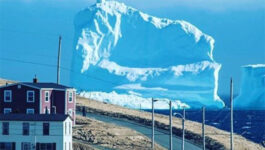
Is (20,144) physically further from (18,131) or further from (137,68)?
(137,68)

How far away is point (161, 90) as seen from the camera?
150 metres

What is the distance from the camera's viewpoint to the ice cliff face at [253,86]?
426ft

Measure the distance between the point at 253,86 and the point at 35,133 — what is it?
277 ft

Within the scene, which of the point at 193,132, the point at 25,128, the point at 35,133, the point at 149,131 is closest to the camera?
the point at 35,133

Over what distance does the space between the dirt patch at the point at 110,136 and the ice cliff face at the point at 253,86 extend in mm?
72286

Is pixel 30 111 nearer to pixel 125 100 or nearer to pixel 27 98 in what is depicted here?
pixel 27 98

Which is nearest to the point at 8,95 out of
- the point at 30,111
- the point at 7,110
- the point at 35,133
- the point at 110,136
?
the point at 7,110

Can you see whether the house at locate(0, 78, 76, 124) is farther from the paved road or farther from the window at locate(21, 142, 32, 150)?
the paved road

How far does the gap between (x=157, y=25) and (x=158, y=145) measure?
98.7 meters

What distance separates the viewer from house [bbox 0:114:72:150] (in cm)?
4884

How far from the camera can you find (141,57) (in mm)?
158750

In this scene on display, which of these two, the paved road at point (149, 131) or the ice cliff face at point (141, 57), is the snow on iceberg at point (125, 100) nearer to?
the ice cliff face at point (141, 57)

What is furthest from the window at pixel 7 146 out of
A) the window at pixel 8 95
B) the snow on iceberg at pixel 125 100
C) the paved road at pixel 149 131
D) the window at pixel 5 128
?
the snow on iceberg at pixel 125 100

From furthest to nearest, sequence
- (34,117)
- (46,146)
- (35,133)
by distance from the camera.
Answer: (34,117) < (35,133) < (46,146)
